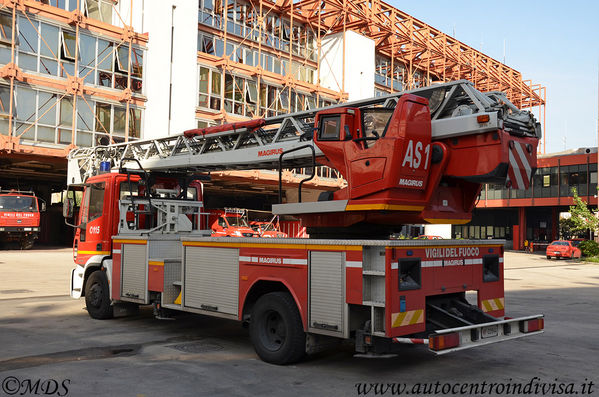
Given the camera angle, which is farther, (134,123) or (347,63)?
(347,63)

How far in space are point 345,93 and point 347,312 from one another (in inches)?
1556

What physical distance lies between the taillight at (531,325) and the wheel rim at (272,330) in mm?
3117

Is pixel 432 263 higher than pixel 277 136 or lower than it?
lower

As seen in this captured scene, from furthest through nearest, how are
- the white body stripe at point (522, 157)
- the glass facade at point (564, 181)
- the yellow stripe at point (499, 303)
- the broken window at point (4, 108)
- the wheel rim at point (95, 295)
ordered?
the glass facade at point (564, 181), the broken window at point (4, 108), the wheel rim at point (95, 295), the yellow stripe at point (499, 303), the white body stripe at point (522, 157)

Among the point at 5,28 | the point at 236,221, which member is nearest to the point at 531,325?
the point at 236,221

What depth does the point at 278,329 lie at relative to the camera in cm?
776

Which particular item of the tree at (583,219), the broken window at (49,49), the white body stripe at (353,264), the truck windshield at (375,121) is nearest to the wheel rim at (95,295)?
the white body stripe at (353,264)

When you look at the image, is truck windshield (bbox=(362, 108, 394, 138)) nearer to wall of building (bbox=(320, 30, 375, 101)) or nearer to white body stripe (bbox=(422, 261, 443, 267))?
white body stripe (bbox=(422, 261, 443, 267))

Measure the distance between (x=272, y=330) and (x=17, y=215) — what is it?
95.0 ft

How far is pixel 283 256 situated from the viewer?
7.60 meters

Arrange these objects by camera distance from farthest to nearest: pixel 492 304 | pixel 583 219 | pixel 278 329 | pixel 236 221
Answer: pixel 583 219, pixel 236 221, pixel 492 304, pixel 278 329

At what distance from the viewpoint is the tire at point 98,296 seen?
11109 millimetres

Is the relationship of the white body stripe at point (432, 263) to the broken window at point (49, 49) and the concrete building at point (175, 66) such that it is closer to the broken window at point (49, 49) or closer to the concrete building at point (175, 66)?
the concrete building at point (175, 66)

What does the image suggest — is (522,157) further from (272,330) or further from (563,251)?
(563,251)
